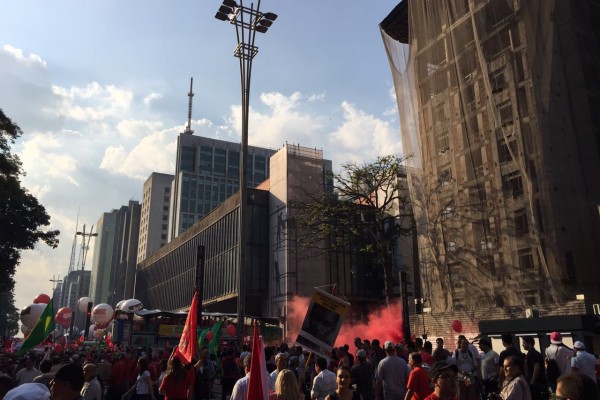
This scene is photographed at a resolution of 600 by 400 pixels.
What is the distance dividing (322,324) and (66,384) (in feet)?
22.1

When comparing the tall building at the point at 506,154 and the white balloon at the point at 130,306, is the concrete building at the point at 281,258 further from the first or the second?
the tall building at the point at 506,154

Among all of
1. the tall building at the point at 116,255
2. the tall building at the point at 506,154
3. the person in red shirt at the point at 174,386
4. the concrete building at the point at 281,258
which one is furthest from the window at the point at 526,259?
the tall building at the point at 116,255

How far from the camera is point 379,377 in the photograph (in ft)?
27.5

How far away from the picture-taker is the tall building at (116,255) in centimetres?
12069

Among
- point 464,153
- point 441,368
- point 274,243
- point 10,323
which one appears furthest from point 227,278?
point 10,323

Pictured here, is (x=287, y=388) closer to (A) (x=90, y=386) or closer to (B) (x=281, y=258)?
(A) (x=90, y=386)

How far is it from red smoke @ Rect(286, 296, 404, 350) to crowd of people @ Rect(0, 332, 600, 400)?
18.0 m

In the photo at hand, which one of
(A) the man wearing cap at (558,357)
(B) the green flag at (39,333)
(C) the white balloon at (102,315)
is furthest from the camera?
(C) the white balloon at (102,315)

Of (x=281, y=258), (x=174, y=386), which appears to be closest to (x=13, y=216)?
(x=281, y=258)

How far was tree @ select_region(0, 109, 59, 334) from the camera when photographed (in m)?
27.3

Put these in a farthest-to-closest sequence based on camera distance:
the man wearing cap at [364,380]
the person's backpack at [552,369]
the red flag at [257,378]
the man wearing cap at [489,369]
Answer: the man wearing cap at [364,380]
the person's backpack at [552,369]
the man wearing cap at [489,369]
the red flag at [257,378]

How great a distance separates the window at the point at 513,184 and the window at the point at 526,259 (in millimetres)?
2355

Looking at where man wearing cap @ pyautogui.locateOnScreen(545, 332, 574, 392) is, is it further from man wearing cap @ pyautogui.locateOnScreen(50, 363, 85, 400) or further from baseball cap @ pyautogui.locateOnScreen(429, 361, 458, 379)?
man wearing cap @ pyautogui.locateOnScreen(50, 363, 85, 400)

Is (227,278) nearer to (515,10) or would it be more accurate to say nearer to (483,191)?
(483,191)
